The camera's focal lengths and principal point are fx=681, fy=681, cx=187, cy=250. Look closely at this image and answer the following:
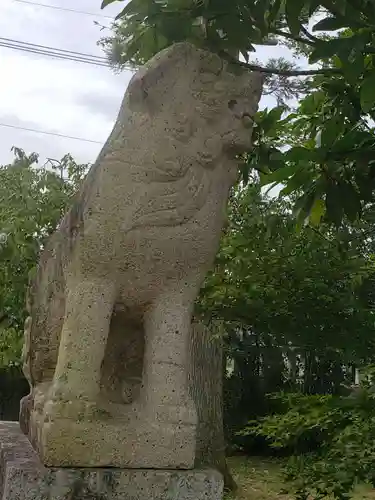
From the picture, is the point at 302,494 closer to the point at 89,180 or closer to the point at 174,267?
the point at 174,267

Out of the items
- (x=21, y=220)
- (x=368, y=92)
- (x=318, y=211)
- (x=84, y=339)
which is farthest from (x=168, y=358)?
(x=21, y=220)

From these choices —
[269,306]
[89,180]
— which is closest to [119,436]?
[89,180]

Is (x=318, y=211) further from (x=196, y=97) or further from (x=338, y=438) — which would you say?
(x=196, y=97)

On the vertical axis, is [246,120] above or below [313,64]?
below

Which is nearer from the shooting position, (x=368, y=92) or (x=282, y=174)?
(x=368, y=92)

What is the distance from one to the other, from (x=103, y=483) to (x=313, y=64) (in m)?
1.55

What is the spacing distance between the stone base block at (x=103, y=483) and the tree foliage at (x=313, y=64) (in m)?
1.11

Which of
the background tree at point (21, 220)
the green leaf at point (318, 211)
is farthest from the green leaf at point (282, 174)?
the background tree at point (21, 220)

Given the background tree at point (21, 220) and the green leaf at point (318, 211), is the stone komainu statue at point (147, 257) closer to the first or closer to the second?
the green leaf at point (318, 211)

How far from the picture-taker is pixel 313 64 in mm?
2379

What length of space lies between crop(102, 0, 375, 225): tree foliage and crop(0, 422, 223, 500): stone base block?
1.11 m

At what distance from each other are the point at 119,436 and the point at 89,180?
0.67 meters

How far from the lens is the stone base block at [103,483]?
163 centimetres

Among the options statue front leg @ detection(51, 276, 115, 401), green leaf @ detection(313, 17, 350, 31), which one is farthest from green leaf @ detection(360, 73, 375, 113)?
statue front leg @ detection(51, 276, 115, 401)
